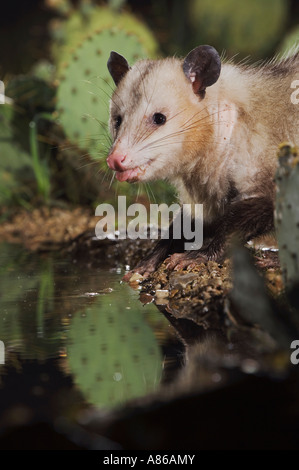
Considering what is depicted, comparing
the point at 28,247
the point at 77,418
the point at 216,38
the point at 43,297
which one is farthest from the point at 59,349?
the point at 216,38

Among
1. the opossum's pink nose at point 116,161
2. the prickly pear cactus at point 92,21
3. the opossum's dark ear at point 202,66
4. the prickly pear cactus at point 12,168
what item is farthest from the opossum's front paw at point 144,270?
the prickly pear cactus at point 92,21

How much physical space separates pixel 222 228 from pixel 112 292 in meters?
0.42

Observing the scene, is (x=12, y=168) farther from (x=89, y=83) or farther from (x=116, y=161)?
(x=116, y=161)

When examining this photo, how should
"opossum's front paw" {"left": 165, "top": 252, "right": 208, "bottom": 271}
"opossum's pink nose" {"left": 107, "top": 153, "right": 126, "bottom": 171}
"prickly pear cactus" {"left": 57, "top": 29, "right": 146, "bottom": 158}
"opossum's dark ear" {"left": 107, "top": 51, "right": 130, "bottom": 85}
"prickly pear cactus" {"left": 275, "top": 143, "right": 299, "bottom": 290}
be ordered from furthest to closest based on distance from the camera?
"prickly pear cactus" {"left": 57, "top": 29, "right": 146, "bottom": 158}
"opossum's dark ear" {"left": 107, "top": 51, "right": 130, "bottom": 85}
"opossum's front paw" {"left": 165, "top": 252, "right": 208, "bottom": 271}
"opossum's pink nose" {"left": 107, "top": 153, "right": 126, "bottom": 171}
"prickly pear cactus" {"left": 275, "top": 143, "right": 299, "bottom": 290}

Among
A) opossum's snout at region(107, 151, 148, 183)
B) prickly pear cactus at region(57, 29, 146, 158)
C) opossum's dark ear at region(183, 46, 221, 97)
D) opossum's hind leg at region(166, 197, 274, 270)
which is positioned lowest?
opossum's hind leg at region(166, 197, 274, 270)

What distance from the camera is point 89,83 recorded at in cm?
Result: 329

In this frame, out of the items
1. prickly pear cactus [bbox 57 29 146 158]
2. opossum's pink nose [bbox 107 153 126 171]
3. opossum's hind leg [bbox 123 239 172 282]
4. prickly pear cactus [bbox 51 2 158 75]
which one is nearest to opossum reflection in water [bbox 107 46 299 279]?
opossum's pink nose [bbox 107 153 126 171]

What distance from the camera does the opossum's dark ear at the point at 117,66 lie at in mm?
2186

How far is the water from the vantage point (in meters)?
1.31

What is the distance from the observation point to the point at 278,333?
4.66ft

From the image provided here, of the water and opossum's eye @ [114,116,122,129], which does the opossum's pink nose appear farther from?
the water

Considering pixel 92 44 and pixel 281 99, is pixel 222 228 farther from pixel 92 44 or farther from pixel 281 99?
pixel 92 44

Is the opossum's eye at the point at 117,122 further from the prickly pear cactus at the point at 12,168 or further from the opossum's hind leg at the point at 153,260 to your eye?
the prickly pear cactus at the point at 12,168

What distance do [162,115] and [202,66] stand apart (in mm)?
181
